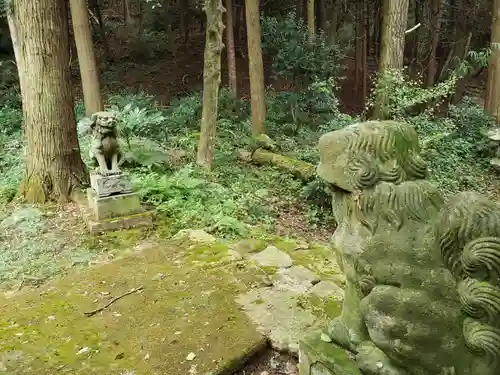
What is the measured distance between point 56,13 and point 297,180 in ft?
16.0

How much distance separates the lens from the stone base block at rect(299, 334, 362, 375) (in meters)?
2.51

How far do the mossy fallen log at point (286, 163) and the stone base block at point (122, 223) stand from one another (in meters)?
3.72

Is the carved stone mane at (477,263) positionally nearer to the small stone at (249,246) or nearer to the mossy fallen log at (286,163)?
the small stone at (249,246)

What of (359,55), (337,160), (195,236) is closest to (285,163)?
(195,236)

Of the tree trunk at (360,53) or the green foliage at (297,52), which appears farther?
the tree trunk at (360,53)

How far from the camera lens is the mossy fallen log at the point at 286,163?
8805 mm

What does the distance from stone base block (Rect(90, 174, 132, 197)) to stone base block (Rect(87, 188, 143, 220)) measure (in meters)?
0.06

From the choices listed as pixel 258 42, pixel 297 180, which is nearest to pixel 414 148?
pixel 297 180

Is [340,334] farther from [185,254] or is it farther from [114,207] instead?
[114,207]

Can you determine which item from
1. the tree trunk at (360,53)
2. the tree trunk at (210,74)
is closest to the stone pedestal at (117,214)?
the tree trunk at (210,74)

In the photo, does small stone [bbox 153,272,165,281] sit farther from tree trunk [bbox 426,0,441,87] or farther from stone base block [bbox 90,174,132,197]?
tree trunk [bbox 426,0,441,87]

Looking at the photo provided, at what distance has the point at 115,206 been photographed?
18.9 feet

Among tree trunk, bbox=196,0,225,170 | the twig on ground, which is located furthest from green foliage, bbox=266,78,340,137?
the twig on ground

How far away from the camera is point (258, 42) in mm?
10859
